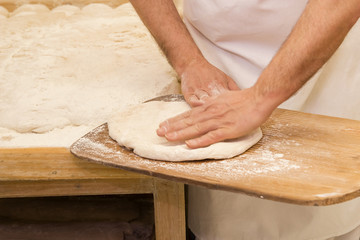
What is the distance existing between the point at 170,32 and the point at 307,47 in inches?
22.5

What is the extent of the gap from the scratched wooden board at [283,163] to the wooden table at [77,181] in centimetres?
9

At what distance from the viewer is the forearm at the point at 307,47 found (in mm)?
995

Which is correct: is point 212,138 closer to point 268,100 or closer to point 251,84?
point 268,100

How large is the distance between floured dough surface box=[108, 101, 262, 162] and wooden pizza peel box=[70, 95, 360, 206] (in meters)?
0.02

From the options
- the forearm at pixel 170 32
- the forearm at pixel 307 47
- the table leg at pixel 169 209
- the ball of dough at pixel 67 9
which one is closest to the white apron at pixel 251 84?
the forearm at pixel 170 32

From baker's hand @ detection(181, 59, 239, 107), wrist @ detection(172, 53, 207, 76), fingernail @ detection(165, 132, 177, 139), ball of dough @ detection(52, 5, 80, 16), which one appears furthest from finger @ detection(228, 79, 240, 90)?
ball of dough @ detection(52, 5, 80, 16)

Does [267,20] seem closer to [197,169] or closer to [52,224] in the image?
[197,169]

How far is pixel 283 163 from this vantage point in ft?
3.15

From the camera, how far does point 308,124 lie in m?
1.15

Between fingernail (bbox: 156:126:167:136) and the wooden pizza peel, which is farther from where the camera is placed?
fingernail (bbox: 156:126:167:136)

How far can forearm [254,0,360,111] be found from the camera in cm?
99

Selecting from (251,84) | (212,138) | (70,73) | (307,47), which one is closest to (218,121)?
(212,138)

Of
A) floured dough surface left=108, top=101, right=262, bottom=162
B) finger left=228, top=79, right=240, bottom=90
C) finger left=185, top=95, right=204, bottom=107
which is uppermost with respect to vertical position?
finger left=228, top=79, right=240, bottom=90

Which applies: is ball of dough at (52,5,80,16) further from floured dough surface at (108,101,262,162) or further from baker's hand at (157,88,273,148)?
baker's hand at (157,88,273,148)
